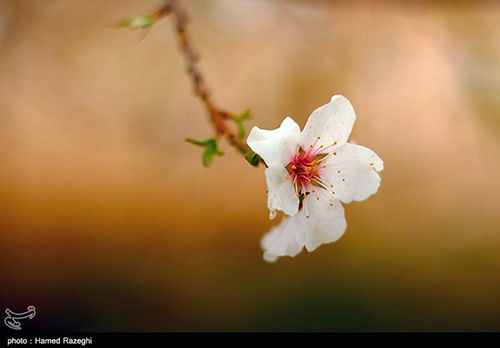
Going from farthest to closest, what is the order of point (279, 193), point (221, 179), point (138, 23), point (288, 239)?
point (221, 179)
point (138, 23)
point (288, 239)
point (279, 193)

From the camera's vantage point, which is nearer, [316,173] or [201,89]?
[316,173]

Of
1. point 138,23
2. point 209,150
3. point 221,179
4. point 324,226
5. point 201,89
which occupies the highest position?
point 221,179

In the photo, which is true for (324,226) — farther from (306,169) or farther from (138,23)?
(138,23)

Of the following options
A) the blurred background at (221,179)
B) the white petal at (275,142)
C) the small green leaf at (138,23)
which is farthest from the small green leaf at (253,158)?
the blurred background at (221,179)

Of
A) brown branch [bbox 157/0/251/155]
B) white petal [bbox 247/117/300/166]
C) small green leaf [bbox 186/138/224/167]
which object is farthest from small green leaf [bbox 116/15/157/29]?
white petal [bbox 247/117/300/166]

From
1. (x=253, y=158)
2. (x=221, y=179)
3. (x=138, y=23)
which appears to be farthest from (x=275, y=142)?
(x=221, y=179)

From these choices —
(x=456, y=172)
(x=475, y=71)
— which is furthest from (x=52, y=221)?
(x=456, y=172)

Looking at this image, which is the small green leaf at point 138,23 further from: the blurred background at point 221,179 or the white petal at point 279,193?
the blurred background at point 221,179

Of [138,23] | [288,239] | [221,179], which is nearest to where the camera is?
[288,239]
